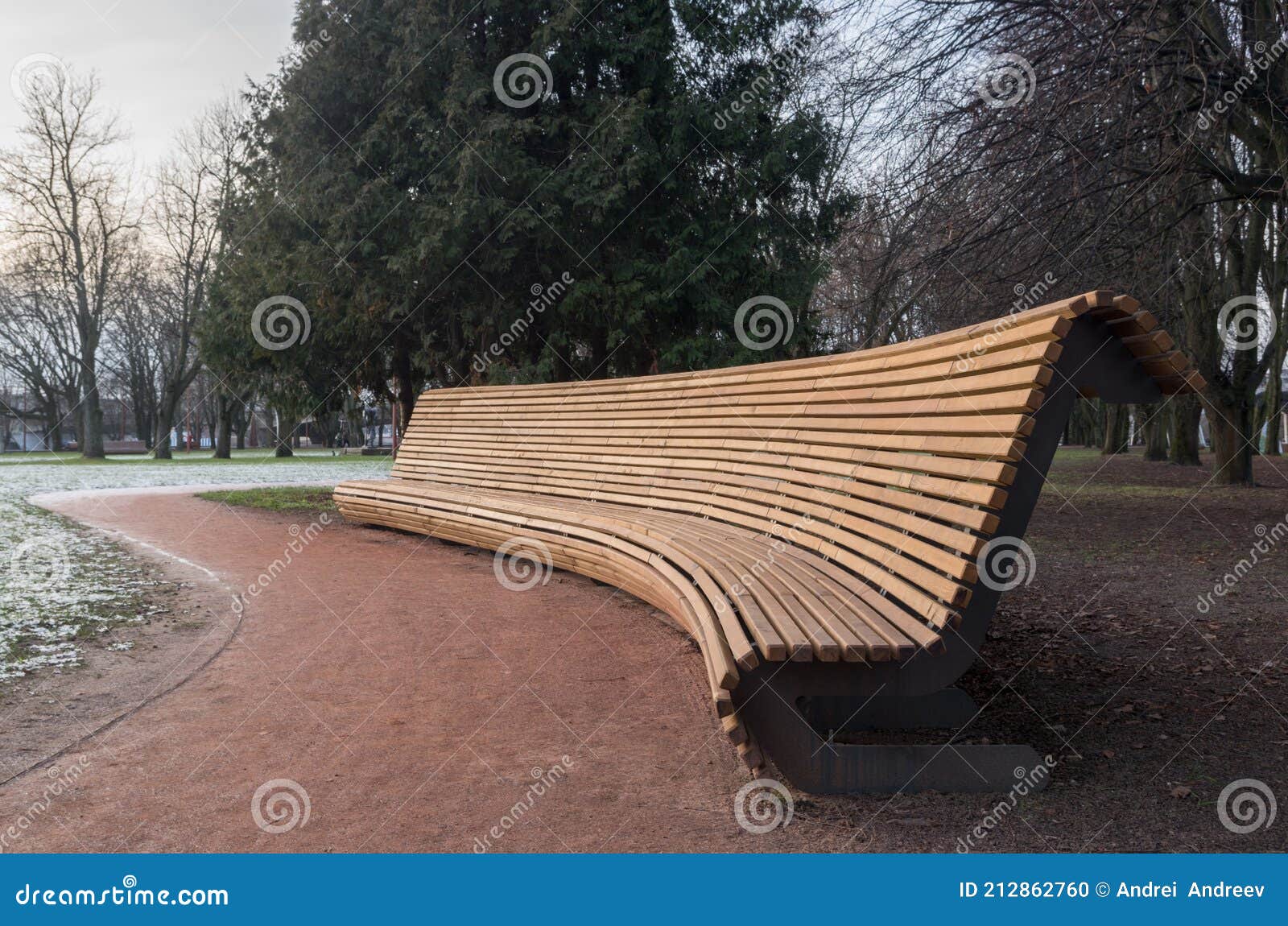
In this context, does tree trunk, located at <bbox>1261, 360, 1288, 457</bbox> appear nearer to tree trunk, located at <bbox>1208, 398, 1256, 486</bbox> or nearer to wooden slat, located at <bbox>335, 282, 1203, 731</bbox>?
tree trunk, located at <bbox>1208, 398, 1256, 486</bbox>

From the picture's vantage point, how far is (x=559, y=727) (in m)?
4.11

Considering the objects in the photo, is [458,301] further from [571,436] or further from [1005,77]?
[1005,77]

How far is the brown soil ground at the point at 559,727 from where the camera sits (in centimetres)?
304

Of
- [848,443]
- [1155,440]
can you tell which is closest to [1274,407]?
[1155,440]

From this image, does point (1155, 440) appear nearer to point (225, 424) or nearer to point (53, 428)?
point (225, 424)

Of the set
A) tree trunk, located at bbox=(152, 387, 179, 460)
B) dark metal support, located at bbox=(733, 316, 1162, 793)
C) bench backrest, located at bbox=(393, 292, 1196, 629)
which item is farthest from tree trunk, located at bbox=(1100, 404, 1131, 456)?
tree trunk, located at bbox=(152, 387, 179, 460)

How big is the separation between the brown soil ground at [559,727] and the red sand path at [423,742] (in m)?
0.01

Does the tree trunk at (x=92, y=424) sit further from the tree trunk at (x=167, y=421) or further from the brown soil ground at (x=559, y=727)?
the brown soil ground at (x=559, y=727)

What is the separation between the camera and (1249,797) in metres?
3.24

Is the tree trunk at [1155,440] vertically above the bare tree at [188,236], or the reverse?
the bare tree at [188,236]

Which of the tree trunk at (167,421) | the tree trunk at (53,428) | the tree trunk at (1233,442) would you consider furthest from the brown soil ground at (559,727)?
the tree trunk at (53,428)

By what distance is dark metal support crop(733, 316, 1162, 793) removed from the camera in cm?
313

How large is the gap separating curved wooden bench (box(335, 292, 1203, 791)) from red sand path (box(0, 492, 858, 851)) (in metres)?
0.35

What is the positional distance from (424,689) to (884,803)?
7.29 ft
